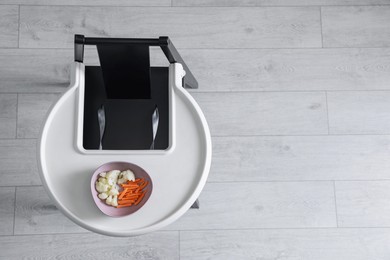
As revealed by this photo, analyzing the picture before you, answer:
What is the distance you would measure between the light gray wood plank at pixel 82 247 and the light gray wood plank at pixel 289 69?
597mm

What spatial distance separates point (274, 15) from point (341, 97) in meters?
0.41

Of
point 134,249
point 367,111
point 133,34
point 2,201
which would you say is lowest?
point 134,249

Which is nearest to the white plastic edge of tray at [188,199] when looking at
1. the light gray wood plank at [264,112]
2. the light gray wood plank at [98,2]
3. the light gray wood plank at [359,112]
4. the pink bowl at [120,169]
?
the pink bowl at [120,169]

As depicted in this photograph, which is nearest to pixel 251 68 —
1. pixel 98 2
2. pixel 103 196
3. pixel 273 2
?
pixel 273 2

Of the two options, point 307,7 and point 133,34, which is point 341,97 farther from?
point 133,34

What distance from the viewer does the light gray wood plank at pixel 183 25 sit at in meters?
1.69

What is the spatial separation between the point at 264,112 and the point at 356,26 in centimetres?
52

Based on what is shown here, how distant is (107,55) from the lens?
45.2 inches

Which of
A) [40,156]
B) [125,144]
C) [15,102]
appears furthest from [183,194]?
[15,102]

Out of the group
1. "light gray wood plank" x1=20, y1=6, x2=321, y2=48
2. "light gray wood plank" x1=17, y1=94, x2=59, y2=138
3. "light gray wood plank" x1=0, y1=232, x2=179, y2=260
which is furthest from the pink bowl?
"light gray wood plank" x1=20, y1=6, x2=321, y2=48

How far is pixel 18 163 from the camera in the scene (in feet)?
5.19

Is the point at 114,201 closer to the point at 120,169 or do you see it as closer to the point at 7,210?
the point at 120,169

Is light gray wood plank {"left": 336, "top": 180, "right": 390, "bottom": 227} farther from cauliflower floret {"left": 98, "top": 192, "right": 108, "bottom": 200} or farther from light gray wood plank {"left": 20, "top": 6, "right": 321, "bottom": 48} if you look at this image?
cauliflower floret {"left": 98, "top": 192, "right": 108, "bottom": 200}

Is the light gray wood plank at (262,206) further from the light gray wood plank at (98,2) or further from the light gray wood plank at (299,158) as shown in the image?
the light gray wood plank at (98,2)
